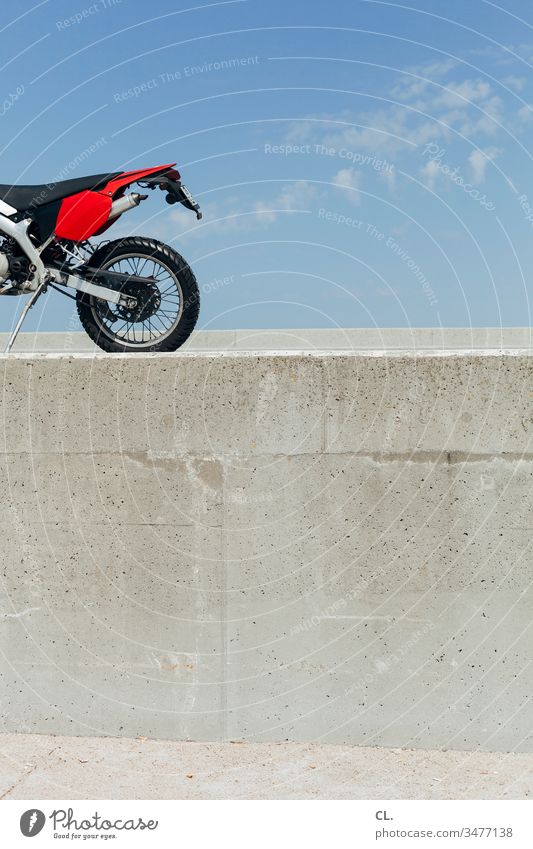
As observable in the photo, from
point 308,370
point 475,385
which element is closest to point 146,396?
point 308,370

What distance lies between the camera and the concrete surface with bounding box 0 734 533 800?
4172mm

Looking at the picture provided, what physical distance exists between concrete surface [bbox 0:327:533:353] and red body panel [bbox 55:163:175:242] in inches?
127

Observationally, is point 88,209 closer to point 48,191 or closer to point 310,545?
point 48,191

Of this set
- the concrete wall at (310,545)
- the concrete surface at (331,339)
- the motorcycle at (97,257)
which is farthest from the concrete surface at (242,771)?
the concrete surface at (331,339)

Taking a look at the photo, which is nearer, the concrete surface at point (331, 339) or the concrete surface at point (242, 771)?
the concrete surface at point (242, 771)

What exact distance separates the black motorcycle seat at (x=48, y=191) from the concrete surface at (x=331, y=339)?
128 inches

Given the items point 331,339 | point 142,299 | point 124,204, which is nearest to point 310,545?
point 142,299

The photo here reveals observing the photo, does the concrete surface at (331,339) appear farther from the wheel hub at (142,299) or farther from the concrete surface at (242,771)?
the concrete surface at (242,771)

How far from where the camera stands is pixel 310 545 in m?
4.68

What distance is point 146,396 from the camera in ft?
15.6

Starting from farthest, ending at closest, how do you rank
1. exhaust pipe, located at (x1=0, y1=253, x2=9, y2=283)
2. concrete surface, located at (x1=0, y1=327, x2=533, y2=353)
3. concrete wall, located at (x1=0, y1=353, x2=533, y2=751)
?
concrete surface, located at (x1=0, y1=327, x2=533, y2=353) → exhaust pipe, located at (x1=0, y1=253, x2=9, y2=283) → concrete wall, located at (x1=0, y1=353, x2=533, y2=751)

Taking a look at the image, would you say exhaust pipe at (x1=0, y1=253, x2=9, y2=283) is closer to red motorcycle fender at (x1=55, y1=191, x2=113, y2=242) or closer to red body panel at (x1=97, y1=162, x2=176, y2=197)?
red motorcycle fender at (x1=55, y1=191, x2=113, y2=242)

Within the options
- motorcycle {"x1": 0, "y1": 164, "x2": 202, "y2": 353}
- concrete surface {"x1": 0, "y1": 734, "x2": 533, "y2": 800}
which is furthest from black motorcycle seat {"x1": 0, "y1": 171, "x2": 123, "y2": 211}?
concrete surface {"x1": 0, "y1": 734, "x2": 533, "y2": 800}

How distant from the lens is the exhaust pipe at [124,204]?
5434mm
